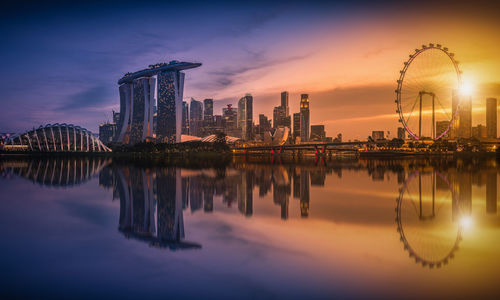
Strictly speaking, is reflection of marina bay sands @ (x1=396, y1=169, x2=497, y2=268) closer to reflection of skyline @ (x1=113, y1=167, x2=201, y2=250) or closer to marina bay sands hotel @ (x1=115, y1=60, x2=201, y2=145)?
reflection of skyline @ (x1=113, y1=167, x2=201, y2=250)

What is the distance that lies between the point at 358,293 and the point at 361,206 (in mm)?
11837

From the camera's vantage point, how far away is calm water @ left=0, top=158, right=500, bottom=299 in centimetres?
802

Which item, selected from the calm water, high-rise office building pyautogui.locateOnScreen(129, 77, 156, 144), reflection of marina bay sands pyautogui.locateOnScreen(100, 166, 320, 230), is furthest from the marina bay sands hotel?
the calm water

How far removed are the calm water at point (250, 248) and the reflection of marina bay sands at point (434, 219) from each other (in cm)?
7

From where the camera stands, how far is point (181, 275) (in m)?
8.75

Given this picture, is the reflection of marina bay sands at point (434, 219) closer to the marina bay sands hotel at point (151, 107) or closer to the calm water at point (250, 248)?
the calm water at point (250, 248)

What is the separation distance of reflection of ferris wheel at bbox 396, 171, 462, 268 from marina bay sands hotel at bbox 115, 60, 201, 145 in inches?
6508

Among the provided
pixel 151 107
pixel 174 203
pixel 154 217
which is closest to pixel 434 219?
pixel 154 217

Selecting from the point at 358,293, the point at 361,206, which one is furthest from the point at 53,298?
the point at 361,206

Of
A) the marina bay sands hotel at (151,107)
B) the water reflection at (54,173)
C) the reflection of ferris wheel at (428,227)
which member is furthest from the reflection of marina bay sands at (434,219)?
the marina bay sands hotel at (151,107)

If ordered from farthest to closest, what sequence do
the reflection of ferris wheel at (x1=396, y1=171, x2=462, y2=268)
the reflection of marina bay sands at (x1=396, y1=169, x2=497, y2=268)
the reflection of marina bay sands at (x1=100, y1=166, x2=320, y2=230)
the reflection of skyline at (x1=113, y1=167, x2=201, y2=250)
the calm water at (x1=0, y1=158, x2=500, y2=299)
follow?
the reflection of marina bay sands at (x1=100, y1=166, x2=320, y2=230)
the reflection of skyline at (x1=113, y1=167, x2=201, y2=250)
the reflection of marina bay sands at (x1=396, y1=169, x2=497, y2=268)
the reflection of ferris wheel at (x1=396, y1=171, x2=462, y2=268)
the calm water at (x1=0, y1=158, x2=500, y2=299)

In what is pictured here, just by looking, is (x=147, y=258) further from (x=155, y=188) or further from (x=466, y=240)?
(x=155, y=188)

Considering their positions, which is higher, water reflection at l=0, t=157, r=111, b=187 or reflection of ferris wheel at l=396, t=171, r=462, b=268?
reflection of ferris wheel at l=396, t=171, r=462, b=268

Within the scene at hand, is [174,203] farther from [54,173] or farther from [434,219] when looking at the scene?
[54,173]
